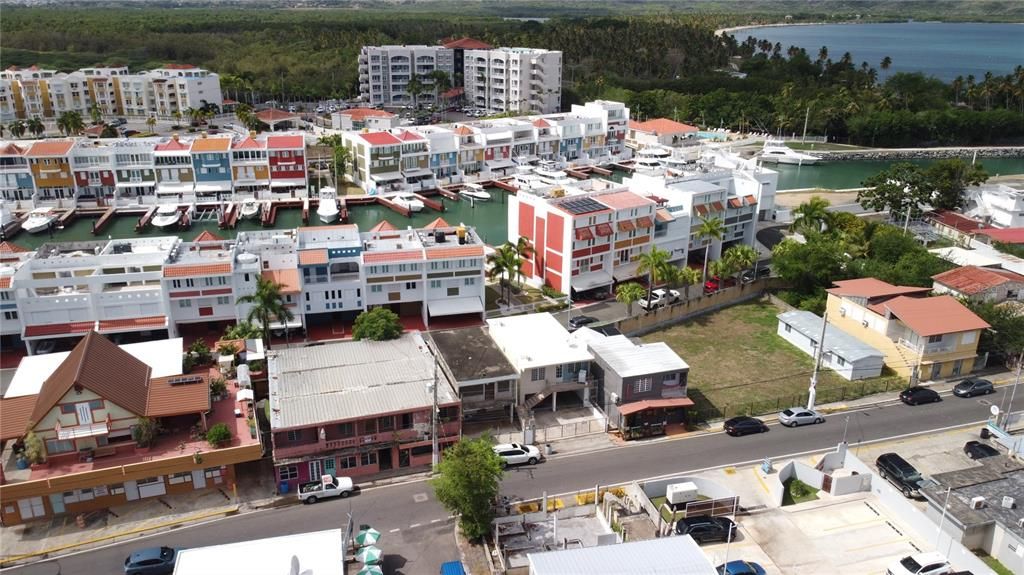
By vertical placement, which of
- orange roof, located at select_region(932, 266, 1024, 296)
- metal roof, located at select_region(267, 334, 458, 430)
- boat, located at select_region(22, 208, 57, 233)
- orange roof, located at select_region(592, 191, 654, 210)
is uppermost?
orange roof, located at select_region(592, 191, 654, 210)

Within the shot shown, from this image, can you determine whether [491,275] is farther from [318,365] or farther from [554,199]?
[318,365]

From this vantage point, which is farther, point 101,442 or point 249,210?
point 249,210

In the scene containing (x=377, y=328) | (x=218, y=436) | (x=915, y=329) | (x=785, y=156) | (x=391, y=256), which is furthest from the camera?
(x=785, y=156)

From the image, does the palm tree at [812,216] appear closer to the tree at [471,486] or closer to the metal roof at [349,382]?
the metal roof at [349,382]

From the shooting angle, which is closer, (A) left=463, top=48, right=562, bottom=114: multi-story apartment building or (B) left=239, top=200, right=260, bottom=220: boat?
(B) left=239, top=200, right=260, bottom=220: boat

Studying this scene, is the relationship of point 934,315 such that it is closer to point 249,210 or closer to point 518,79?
point 249,210

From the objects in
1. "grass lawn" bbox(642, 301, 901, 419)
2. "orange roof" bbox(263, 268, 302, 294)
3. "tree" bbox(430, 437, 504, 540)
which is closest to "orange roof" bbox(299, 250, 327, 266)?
"orange roof" bbox(263, 268, 302, 294)

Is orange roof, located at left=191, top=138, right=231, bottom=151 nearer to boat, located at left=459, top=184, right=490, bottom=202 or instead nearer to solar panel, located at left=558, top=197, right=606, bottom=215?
boat, located at left=459, top=184, right=490, bottom=202

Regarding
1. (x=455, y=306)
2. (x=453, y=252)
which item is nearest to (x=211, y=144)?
(x=453, y=252)
